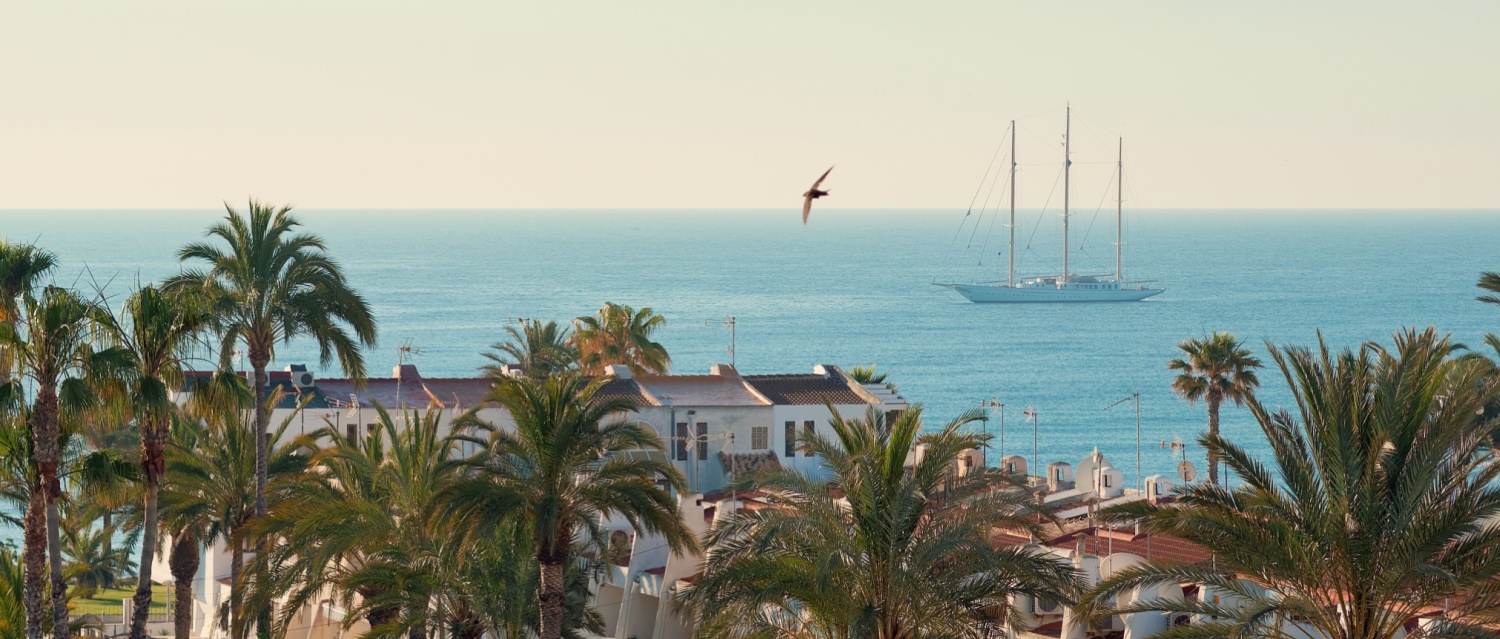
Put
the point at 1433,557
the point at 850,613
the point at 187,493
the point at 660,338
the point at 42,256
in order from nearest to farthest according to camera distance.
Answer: the point at 1433,557 < the point at 850,613 < the point at 42,256 < the point at 187,493 < the point at 660,338

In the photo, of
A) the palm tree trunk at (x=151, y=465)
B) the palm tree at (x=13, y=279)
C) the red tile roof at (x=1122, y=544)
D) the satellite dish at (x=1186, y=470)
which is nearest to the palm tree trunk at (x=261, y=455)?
the palm tree trunk at (x=151, y=465)

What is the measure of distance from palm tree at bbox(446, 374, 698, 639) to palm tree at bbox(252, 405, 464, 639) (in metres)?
0.80

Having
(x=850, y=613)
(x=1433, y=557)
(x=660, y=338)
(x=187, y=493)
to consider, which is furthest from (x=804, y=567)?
(x=660, y=338)

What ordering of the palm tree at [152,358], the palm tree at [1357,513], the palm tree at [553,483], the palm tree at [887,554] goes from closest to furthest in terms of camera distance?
the palm tree at [1357,513] < the palm tree at [887,554] < the palm tree at [152,358] < the palm tree at [553,483]

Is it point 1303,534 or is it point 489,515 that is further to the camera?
point 489,515

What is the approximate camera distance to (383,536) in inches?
1238

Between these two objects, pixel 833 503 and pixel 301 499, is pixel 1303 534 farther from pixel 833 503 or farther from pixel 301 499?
pixel 301 499

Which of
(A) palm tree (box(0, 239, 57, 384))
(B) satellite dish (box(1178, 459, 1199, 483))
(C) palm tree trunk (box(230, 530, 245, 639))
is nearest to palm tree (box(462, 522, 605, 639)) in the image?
(C) palm tree trunk (box(230, 530, 245, 639))

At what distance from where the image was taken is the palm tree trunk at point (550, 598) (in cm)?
2991

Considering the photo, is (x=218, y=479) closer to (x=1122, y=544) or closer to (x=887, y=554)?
(x=887, y=554)

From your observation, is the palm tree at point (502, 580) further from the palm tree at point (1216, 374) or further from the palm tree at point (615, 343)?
the palm tree at point (1216, 374)

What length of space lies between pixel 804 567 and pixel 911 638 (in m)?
1.76

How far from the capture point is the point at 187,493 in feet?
116

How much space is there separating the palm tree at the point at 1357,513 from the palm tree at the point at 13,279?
1555 centimetres
